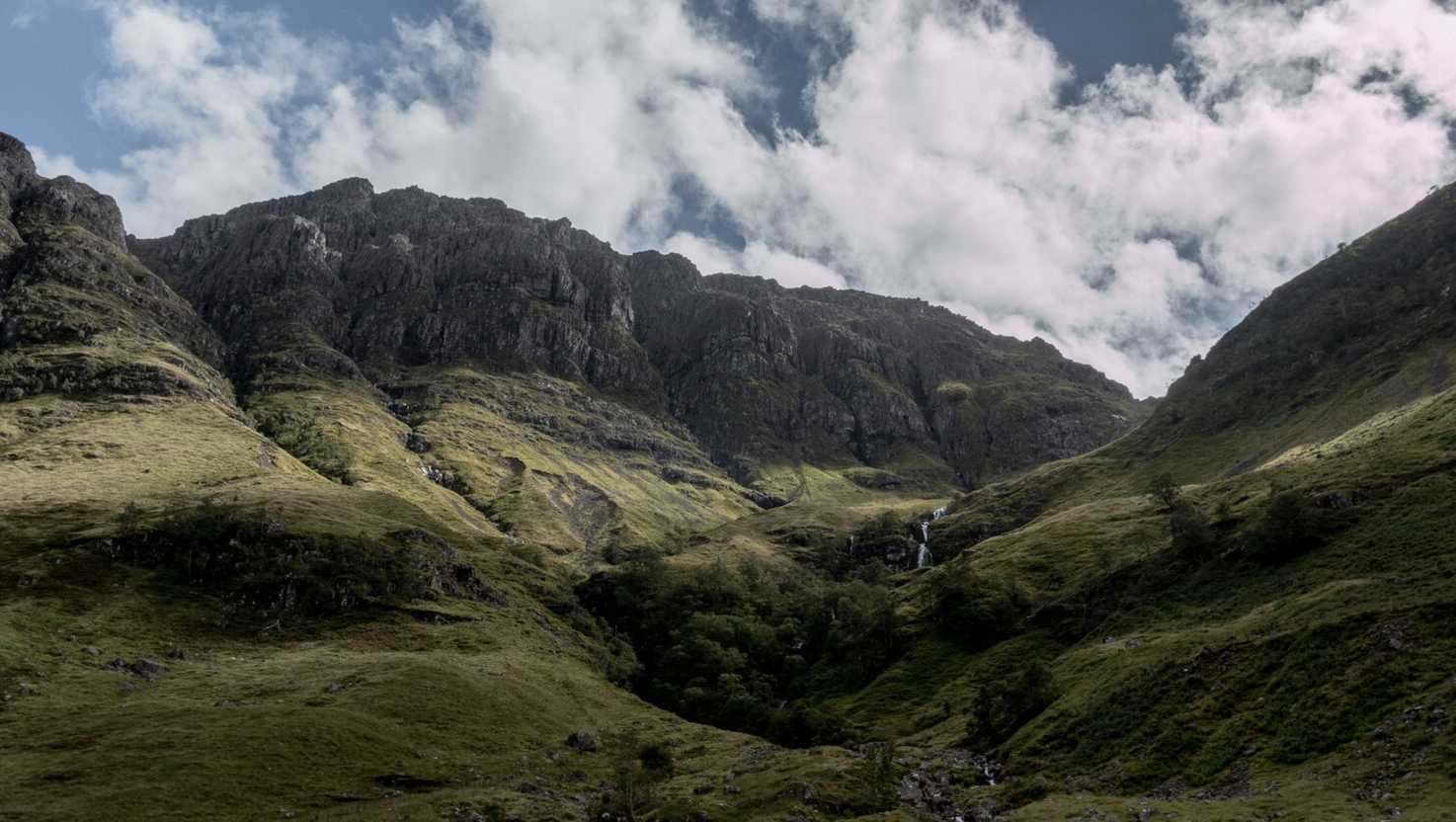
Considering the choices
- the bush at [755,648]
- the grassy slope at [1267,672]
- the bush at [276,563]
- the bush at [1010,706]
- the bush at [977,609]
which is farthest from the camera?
the bush at [276,563]

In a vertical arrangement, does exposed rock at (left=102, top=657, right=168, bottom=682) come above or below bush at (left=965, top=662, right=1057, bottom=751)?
above

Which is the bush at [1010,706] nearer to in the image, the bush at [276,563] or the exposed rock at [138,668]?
the exposed rock at [138,668]

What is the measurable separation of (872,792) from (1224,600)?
58.1 m

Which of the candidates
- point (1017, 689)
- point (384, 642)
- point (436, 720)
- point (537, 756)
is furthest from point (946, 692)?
point (384, 642)

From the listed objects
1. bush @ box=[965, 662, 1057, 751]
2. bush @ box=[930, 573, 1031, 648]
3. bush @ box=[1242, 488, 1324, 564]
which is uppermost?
bush @ box=[1242, 488, 1324, 564]

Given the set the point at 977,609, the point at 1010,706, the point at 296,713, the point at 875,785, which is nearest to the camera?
the point at 875,785

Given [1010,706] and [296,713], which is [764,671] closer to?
[1010,706]

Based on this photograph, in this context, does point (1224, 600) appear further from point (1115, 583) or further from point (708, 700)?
point (708, 700)

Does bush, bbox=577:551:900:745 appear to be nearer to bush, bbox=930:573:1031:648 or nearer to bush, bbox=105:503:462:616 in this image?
bush, bbox=930:573:1031:648

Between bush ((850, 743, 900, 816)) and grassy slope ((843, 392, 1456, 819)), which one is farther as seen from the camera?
bush ((850, 743, 900, 816))

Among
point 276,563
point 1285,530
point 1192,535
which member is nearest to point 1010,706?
point 1285,530

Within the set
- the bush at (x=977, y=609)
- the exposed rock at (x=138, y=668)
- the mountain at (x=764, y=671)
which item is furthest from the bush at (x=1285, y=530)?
the exposed rock at (x=138, y=668)

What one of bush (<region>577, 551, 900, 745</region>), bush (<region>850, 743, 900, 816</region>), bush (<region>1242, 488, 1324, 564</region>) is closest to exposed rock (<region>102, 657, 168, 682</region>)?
bush (<region>577, 551, 900, 745</region>)

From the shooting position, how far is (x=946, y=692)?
120125 mm
